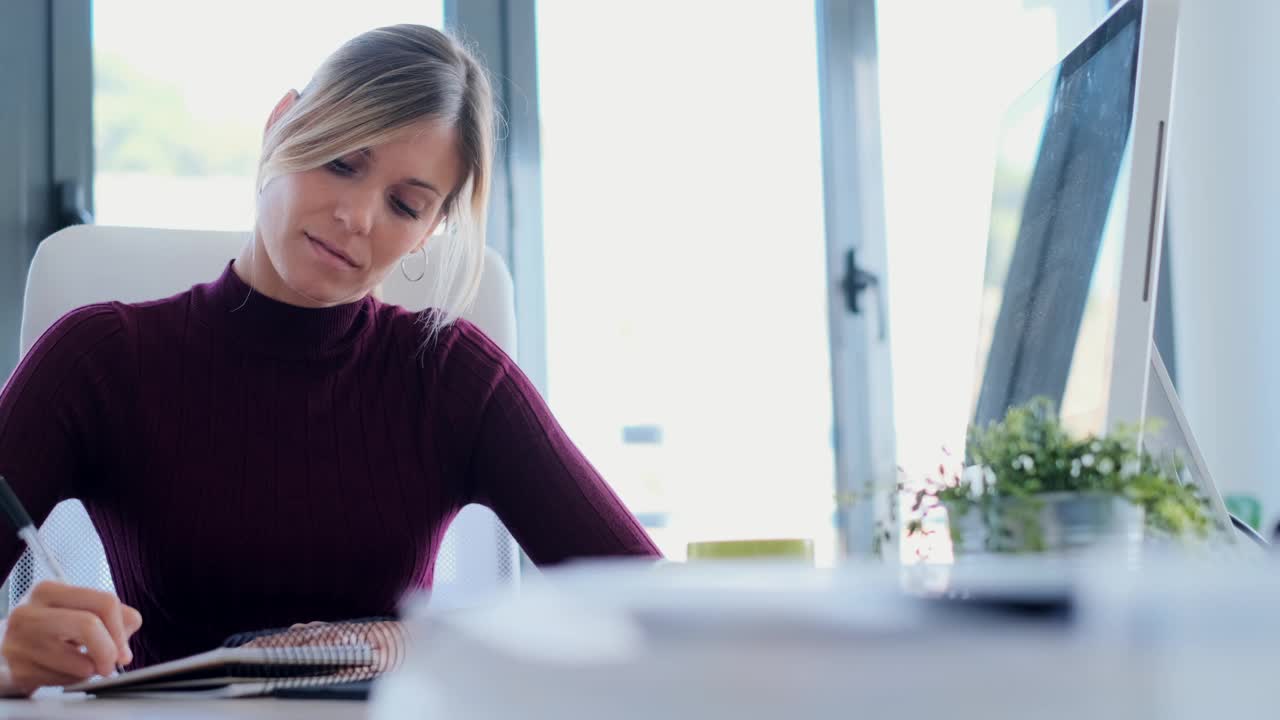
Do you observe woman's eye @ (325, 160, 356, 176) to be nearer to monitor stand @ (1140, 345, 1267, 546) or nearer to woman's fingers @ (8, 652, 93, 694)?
woman's fingers @ (8, 652, 93, 694)

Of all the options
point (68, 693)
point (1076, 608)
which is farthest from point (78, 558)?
point (1076, 608)

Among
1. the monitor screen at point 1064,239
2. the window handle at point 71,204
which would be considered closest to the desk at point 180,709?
the monitor screen at point 1064,239

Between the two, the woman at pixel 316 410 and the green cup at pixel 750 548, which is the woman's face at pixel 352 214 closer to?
the woman at pixel 316 410

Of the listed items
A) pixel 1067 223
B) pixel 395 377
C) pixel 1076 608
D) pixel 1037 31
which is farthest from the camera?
pixel 1037 31

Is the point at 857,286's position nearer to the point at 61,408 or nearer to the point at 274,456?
the point at 274,456

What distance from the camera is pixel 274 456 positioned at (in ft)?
4.06

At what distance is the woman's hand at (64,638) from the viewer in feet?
2.27

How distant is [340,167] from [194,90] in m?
1.54

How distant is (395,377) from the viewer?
4.33 ft

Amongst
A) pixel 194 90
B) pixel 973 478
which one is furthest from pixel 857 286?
pixel 973 478

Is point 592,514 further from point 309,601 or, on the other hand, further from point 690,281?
point 690,281

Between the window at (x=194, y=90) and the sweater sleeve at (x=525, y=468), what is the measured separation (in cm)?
138

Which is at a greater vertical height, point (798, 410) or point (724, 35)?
point (724, 35)

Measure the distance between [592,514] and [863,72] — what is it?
1925 mm
